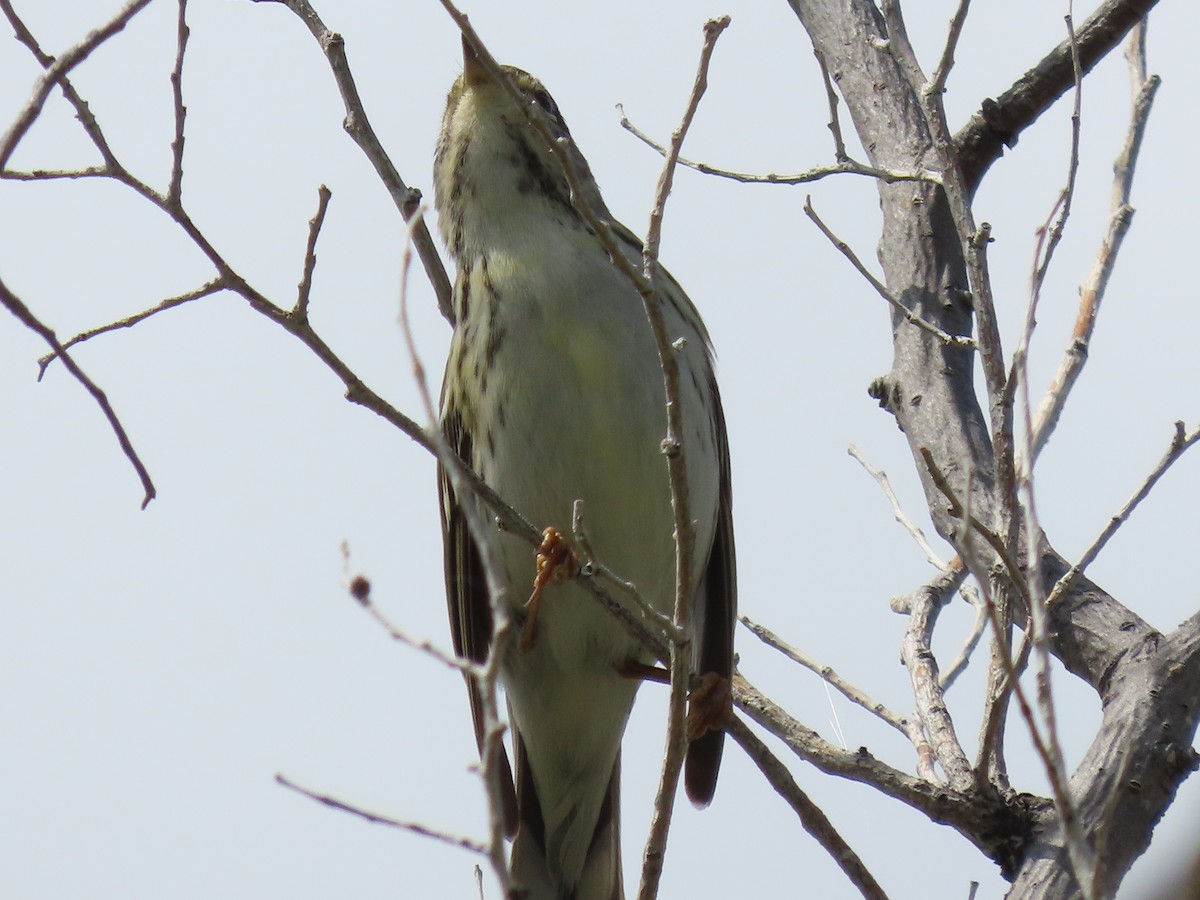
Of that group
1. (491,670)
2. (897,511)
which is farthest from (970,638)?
(491,670)

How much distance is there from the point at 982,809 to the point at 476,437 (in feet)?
6.00

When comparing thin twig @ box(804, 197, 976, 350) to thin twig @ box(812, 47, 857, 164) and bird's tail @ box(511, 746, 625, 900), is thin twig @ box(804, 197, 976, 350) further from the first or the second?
bird's tail @ box(511, 746, 625, 900)

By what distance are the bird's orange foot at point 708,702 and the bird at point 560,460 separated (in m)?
0.03

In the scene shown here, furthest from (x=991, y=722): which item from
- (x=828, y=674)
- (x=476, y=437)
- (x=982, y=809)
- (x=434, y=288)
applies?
(x=434, y=288)

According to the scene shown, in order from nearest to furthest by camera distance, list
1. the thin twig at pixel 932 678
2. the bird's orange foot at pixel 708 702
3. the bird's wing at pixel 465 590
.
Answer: the thin twig at pixel 932 678 < the bird's orange foot at pixel 708 702 < the bird's wing at pixel 465 590

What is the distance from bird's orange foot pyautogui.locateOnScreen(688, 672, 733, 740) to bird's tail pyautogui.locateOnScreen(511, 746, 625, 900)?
1.63ft

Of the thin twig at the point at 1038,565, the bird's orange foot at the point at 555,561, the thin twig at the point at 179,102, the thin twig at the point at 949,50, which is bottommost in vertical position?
the thin twig at the point at 1038,565

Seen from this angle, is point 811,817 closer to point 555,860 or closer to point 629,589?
point 629,589

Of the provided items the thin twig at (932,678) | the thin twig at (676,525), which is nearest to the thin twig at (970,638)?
the thin twig at (932,678)

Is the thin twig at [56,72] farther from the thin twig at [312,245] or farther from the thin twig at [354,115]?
the thin twig at [354,115]

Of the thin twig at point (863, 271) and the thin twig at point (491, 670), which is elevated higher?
the thin twig at point (863, 271)

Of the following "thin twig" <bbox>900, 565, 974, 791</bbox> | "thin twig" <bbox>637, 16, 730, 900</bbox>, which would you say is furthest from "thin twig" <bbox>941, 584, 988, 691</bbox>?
"thin twig" <bbox>637, 16, 730, 900</bbox>

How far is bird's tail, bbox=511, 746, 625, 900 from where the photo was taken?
14.5ft

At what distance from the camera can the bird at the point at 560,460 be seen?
4.21 metres
